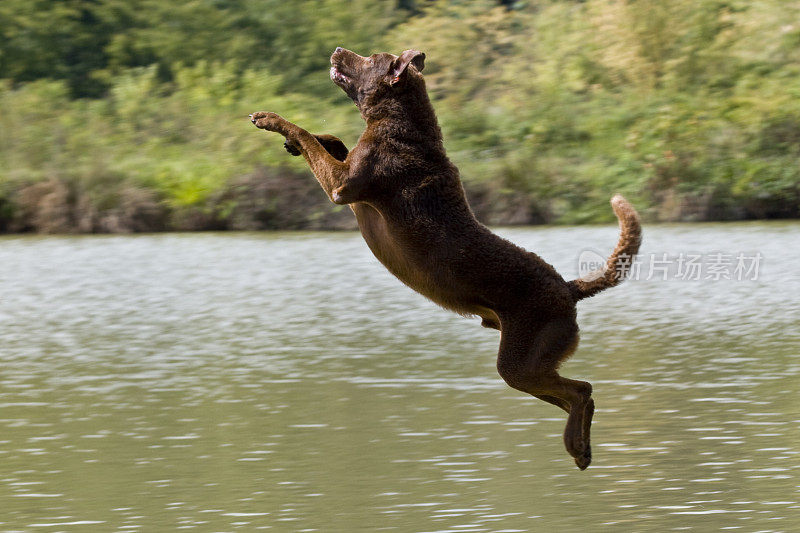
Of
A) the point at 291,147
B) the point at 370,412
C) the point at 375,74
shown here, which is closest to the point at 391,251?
the point at 291,147

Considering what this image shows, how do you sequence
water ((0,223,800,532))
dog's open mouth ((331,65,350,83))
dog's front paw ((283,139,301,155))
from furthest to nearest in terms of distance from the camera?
water ((0,223,800,532)) → dog's open mouth ((331,65,350,83)) → dog's front paw ((283,139,301,155))

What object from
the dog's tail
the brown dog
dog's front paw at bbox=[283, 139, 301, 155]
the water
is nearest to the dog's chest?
the brown dog

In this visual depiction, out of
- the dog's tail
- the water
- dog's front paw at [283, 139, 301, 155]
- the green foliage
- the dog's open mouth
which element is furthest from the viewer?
the green foliage

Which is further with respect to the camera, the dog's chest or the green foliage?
the green foliage

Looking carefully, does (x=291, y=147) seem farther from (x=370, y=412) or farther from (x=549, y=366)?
(x=370, y=412)

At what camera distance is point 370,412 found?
8.45 metres

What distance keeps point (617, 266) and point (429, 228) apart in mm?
961

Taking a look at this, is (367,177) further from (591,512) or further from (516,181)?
(516,181)

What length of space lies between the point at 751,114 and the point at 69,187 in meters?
12.9

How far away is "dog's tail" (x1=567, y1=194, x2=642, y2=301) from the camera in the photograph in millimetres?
5898

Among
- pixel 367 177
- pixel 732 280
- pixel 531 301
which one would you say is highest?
pixel 367 177

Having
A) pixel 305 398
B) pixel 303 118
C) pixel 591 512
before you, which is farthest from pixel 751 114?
pixel 591 512

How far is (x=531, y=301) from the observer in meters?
5.72

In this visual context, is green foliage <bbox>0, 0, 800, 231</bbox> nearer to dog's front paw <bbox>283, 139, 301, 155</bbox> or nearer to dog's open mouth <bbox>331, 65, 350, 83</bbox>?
dog's open mouth <bbox>331, 65, 350, 83</bbox>
